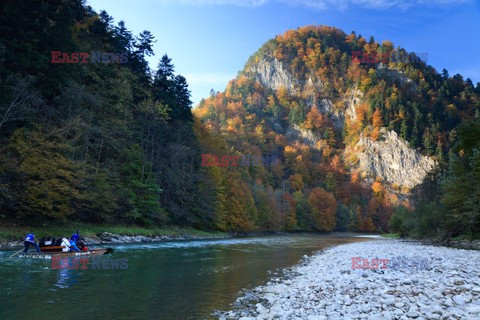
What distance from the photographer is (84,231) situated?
3225 centimetres

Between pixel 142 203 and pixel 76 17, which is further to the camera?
pixel 76 17

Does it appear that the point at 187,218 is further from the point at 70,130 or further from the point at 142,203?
the point at 70,130

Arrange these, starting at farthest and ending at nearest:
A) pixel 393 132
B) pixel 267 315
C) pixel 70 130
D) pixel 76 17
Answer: pixel 393 132 → pixel 76 17 → pixel 70 130 → pixel 267 315

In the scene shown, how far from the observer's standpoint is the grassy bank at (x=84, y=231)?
2553 centimetres

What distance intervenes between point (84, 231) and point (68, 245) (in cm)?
1205

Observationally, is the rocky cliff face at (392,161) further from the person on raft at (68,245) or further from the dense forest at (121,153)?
the person on raft at (68,245)

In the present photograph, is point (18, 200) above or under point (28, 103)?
under

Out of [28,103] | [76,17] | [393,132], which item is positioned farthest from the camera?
[393,132]

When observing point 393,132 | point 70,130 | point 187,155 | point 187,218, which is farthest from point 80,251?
point 393,132

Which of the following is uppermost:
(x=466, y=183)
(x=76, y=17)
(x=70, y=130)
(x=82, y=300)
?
(x=76, y=17)

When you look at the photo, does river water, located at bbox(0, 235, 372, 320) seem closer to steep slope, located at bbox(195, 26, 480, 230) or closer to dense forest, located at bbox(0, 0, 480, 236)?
dense forest, located at bbox(0, 0, 480, 236)

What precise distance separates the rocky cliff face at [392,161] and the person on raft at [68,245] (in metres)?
161

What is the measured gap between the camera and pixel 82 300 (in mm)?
10625

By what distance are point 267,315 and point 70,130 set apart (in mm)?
33689
